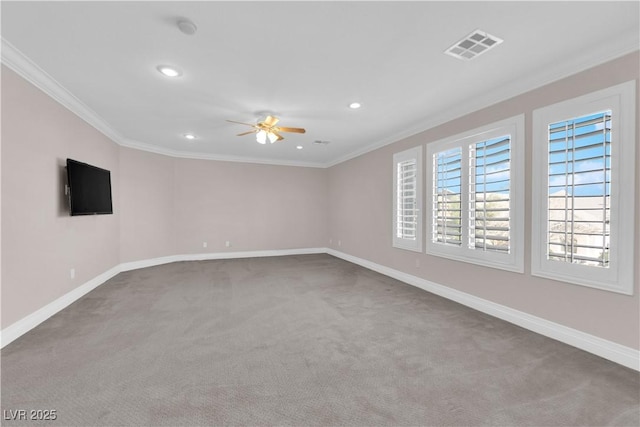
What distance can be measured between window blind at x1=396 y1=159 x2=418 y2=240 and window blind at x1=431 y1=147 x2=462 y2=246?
45 centimetres

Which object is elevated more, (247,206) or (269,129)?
(269,129)

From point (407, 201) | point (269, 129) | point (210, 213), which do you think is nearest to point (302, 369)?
point (269, 129)

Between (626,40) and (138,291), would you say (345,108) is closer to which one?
(626,40)

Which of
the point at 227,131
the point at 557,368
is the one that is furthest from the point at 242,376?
the point at 227,131

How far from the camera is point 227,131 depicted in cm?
482

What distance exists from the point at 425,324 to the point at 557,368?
3.66ft

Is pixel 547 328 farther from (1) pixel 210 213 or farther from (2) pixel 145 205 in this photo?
(2) pixel 145 205

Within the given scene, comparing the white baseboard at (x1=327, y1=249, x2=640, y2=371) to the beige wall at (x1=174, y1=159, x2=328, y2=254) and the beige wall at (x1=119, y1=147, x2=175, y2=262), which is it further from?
the beige wall at (x1=119, y1=147, x2=175, y2=262)

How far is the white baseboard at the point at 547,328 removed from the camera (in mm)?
2234

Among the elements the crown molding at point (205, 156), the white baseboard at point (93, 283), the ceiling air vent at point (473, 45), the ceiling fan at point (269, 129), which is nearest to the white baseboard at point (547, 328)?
the ceiling air vent at point (473, 45)

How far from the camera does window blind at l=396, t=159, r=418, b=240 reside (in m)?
4.57

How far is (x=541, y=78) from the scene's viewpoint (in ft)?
9.12

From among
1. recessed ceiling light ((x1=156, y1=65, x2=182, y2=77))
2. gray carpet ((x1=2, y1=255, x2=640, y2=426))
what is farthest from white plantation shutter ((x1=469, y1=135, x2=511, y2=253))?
recessed ceiling light ((x1=156, y1=65, x2=182, y2=77))

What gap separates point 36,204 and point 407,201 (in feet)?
16.6
